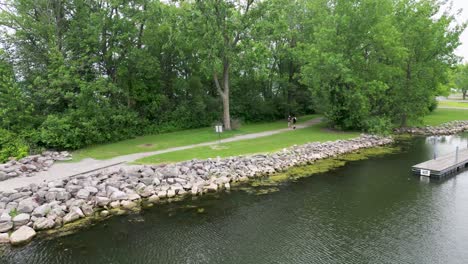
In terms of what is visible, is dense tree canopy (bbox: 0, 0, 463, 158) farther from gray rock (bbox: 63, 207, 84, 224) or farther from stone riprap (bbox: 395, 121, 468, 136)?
gray rock (bbox: 63, 207, 84, 224)

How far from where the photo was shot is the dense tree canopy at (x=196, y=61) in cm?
2186

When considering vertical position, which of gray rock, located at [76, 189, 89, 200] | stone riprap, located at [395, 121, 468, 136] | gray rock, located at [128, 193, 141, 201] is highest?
gray rock, located at [76, 189, 89, 200]

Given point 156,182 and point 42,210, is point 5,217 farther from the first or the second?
point 156,182

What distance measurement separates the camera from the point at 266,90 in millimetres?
36562

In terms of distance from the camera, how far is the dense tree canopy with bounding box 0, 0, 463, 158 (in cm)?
2186

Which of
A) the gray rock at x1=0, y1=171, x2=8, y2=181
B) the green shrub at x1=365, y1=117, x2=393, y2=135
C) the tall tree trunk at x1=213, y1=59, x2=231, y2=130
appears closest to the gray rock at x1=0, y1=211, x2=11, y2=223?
the gray rock at x1=0, y1=171, x2=8, y2=181

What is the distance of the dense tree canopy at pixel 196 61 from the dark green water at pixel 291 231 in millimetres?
11985

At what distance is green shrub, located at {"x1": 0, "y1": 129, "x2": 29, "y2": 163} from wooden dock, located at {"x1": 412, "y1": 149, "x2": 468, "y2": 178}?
22293mm

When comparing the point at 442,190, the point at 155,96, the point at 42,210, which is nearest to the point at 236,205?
the point at 42,210

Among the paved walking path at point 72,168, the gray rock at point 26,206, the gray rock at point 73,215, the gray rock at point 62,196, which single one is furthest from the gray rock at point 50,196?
the paved walking path at point 72,168

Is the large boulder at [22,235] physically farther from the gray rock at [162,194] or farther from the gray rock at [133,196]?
the gray rock at [162,194]

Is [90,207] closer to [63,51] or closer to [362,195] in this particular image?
[362,195]

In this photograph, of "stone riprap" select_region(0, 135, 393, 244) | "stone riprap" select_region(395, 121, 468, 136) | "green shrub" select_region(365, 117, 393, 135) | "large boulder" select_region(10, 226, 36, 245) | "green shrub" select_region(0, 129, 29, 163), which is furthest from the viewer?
"stone riprap" select_region(395, 121, 468, 136)

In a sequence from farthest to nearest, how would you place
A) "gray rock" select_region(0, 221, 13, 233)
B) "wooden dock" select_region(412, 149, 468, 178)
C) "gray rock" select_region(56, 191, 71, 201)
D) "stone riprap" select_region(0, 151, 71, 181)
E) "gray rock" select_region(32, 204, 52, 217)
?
"wooden dock" select_region(412, 149, 468, 178) < "stone riprap" select_region(0, 151, 71, 181) < "gray rock" select_region(56, 191, 71, 201) < "gray rock" select_region(32, 204, 52, 217) < "gray rock" select_region(0, 221, 13, 233)
